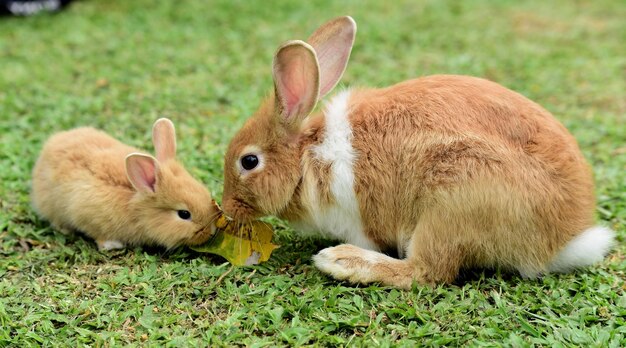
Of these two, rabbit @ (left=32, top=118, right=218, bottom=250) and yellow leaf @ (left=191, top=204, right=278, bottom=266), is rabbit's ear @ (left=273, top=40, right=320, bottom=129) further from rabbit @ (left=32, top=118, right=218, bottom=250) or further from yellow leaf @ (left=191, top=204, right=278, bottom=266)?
rabbit @ (left=32, top=118, right=218, bottom=250)

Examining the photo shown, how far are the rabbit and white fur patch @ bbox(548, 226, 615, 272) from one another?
189 cm

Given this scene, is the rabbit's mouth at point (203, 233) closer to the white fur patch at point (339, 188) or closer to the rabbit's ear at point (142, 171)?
the rabbit's ear at point (142, 171)

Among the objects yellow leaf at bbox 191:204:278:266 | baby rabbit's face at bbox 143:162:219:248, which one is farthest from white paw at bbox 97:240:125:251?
yellow leaf at bbox 191:204:278:266

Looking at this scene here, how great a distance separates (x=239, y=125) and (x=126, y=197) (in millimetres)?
1550

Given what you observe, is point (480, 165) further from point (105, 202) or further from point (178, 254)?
point (105, 202)

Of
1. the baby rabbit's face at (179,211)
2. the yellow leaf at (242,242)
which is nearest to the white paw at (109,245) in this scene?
the baby rabbit's face at (179,211)

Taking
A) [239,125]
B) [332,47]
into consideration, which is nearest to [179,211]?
[332,47]

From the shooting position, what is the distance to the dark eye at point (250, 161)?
3.80m

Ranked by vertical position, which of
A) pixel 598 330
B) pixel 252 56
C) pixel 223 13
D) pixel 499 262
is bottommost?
pixel 598 330

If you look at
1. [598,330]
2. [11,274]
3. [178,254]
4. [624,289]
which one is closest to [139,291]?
[178,254]

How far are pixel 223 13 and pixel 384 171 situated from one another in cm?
532

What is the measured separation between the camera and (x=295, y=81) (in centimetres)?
365

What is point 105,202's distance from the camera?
420cm

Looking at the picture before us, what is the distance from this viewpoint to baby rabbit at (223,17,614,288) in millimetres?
3482
